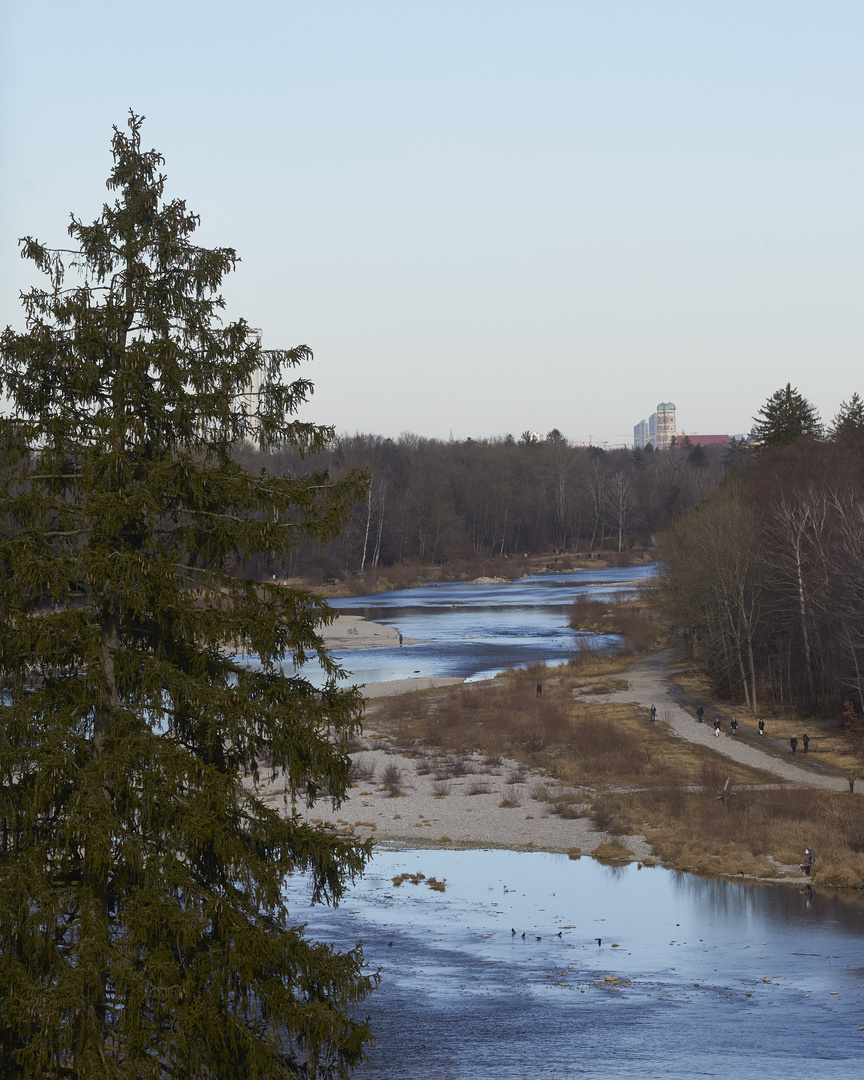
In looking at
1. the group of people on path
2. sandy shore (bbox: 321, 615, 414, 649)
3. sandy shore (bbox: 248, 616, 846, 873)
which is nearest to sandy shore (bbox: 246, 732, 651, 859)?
sandy shore (bbox: 248, 616, 846, 873)

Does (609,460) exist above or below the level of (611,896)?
above

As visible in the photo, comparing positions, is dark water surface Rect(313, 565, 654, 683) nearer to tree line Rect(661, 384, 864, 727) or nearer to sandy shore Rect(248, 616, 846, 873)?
sandy shore Rect(248, 616, 846, 873)

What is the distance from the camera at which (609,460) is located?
19712 cm

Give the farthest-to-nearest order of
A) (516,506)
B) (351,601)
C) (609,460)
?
(609,460) < (516,506) < (351,601)

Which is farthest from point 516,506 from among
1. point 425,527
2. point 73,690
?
point 73,690

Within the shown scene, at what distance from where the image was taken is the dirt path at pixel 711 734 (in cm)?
3706

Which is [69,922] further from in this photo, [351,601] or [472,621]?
[351,601]

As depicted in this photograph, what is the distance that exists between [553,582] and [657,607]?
60.9 meters

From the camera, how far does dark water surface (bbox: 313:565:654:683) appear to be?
6456 centimetres

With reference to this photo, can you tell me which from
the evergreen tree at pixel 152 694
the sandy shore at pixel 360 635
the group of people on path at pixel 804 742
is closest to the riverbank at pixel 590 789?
the group of people on path at pixel 804 742

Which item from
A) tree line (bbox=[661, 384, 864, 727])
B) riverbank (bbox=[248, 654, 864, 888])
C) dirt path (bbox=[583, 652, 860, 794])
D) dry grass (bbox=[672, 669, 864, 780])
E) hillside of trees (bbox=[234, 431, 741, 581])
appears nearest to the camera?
riverbank (bbox=[248, 654, 864, 888])

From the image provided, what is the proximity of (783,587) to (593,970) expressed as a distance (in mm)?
30386

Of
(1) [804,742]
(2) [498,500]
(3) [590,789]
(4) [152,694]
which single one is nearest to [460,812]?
(3) [590,789]

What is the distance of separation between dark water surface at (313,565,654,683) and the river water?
15.2 meters
